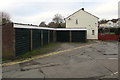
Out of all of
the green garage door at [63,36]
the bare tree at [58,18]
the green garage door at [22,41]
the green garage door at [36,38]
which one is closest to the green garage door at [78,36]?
the green garage door at [63,36]

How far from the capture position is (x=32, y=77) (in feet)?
20.9

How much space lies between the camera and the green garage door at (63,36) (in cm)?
2658

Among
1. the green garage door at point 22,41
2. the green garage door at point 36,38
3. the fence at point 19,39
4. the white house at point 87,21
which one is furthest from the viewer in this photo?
the white house at point 87,21

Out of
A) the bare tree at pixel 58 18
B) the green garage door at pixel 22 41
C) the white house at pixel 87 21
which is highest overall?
the bare tree at pixel 58 18

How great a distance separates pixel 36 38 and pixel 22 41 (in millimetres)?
3705

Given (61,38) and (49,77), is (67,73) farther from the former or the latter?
(61,38)

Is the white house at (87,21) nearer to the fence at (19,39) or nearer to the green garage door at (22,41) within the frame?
the fence at (19,39)

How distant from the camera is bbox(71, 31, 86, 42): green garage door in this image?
25.9 m

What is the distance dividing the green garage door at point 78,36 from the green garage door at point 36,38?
34.2 ft

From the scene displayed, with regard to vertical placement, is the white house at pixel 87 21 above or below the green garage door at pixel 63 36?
above

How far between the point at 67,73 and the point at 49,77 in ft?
3.21

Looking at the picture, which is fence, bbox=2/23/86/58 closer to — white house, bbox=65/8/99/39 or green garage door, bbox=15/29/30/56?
green garage door, bbox=15/29/30/56

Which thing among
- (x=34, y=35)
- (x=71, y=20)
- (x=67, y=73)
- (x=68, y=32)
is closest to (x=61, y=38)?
(x=68, y=32)

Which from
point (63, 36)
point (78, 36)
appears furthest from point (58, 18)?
point (78, 36)
